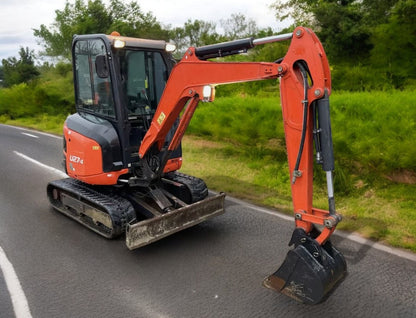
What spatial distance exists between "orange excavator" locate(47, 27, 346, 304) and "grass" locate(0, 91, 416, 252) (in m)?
1.97

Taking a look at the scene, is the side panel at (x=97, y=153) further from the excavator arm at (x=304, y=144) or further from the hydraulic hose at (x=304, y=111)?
the hydraulic hose at (x=304, y=111)

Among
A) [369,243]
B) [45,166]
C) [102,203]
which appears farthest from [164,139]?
[45,166]

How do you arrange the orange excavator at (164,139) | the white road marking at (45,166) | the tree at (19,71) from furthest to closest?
1. the tree at (19,71)
2. the white road marking at (45,166)
3. the orange excavator at (164,139)

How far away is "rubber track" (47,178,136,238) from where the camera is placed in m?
5.38

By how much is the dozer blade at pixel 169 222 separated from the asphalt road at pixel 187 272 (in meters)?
0.27

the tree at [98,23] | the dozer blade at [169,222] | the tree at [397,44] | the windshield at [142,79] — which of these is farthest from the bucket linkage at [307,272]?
the tree at [98,23]

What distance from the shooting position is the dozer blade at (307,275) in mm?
3580

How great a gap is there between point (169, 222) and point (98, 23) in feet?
115

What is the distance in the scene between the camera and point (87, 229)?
19.9 ft

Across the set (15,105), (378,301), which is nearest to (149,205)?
(378,301)

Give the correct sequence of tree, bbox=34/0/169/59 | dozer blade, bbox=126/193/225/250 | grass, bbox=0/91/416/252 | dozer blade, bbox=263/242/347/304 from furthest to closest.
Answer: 1. tree, bbox=34/0/169/59
2. grass, bbox=0/91/416/252
3. dozer blade, bbox=126/193/225/250
4. dozer blade, bbox=263/242/347/304

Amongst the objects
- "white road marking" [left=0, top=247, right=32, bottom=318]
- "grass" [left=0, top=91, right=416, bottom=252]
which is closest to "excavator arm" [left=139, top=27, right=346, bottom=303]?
"grass" [left=0, top=91, right=416, bottom=252]

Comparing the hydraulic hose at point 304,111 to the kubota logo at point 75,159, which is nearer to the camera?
the hydraulic hose at point 304,111

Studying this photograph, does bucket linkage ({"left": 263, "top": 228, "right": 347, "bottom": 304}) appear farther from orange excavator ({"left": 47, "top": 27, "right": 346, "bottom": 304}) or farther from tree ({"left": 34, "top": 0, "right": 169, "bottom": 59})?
tree ({"left": 34, "top": 0, "right": 169, "bottom": 59})
